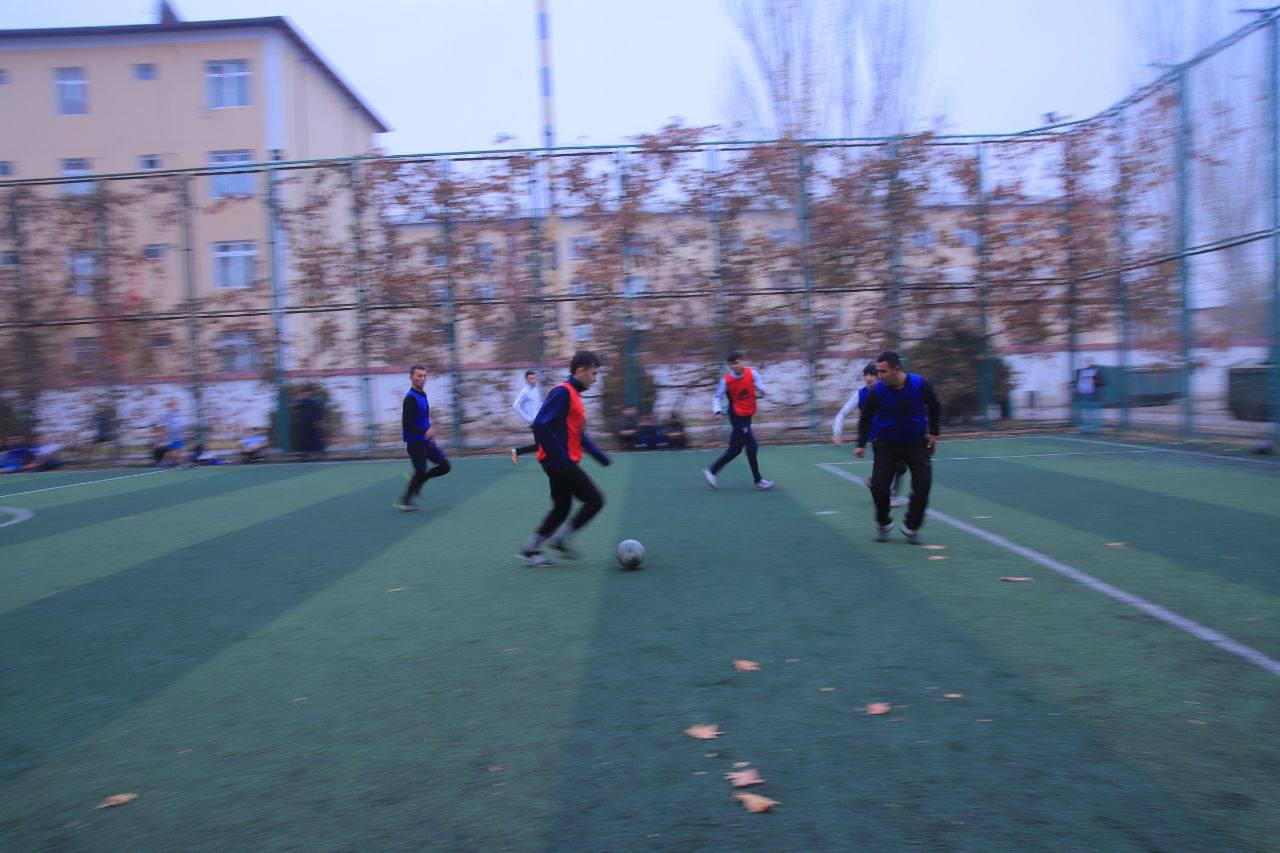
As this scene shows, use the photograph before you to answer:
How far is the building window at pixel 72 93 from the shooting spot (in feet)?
116

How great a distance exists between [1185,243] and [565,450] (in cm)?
1405

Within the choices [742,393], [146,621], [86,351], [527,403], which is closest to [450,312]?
[527,403]

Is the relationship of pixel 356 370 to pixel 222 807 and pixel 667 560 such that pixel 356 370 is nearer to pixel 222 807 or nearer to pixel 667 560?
pixel 667 560

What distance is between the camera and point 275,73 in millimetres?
35156

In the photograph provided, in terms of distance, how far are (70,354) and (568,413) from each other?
58.7 ft

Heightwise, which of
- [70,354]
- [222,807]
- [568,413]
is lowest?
[222,807]

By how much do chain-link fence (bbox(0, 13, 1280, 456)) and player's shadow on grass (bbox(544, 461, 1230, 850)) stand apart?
1342 centimetres

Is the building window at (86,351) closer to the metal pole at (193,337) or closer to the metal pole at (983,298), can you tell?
the metal pole at (193,337)

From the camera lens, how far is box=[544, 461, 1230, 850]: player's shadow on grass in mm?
3520

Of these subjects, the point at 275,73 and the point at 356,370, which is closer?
the point at 356,370

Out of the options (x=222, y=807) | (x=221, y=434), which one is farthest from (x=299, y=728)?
(x=221, y=434)

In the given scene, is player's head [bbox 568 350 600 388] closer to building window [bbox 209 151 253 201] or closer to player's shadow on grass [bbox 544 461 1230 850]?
player's shadow on grass [bbox 544 461 1230 850]

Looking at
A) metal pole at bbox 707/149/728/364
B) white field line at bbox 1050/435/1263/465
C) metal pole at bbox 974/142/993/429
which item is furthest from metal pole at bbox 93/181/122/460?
white field line at bbox 1050/435/1263/465

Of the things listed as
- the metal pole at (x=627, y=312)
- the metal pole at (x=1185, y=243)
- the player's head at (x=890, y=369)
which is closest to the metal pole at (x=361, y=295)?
the metal pole at (x=627, y=312)
